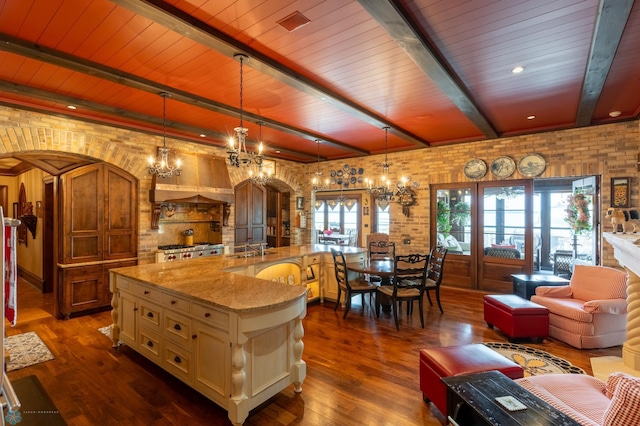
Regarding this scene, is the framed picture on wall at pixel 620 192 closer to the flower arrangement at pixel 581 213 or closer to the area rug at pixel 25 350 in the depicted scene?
the flower arrangement at pixel 581 213

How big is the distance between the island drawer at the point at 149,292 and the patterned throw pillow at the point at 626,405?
3.09 m

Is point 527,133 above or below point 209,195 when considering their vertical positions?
above

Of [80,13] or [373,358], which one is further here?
[373,358]

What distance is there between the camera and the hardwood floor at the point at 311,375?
2.37 m

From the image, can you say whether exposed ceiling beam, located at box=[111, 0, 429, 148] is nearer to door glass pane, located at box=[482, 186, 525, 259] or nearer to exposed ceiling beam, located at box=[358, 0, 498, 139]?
exposed ceiling beam, located at box=[358, 0, 498, 139]

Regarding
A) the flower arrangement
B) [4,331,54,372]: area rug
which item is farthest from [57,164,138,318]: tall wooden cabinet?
the flower arrangement

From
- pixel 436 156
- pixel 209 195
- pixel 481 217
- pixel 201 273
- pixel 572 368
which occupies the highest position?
pixel 436 156

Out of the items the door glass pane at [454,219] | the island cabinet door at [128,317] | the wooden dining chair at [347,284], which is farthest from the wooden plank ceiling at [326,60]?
the island cabinet door at [128,317]

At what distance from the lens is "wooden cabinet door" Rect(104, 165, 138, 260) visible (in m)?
4.91

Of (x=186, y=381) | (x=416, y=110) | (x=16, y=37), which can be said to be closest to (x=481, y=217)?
(x=416, y=110)

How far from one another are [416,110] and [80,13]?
12.5 ft

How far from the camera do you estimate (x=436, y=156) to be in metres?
6.45

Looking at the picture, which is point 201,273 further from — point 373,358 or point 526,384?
point 526,384

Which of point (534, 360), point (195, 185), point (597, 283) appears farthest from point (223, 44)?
point (597, 283)
